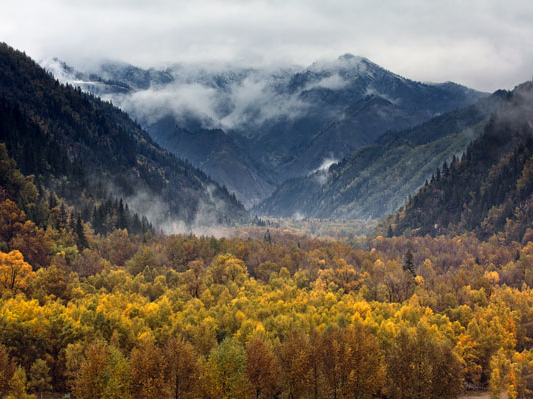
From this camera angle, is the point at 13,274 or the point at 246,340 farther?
the point at 13,274

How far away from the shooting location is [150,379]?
9188 cm

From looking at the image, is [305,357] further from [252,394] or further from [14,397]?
[14,397]

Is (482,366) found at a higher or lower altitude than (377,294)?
lower

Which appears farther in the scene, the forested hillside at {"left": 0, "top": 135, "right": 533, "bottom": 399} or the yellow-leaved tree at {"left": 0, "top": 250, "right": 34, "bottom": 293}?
the yellow-leaved tree at {"left": 0, "top": 250, "right": 34, "bottom": 293}

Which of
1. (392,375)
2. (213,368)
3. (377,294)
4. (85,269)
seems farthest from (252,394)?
(85,269)

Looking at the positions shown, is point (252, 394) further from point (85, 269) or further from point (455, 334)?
point (85, 269)

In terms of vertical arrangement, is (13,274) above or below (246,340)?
A: above

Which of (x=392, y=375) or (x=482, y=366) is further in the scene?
(x=482, y=366)

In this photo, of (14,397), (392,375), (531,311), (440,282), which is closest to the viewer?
(14,397)

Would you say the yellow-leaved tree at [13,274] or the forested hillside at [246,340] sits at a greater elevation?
the yellow-leaved tree at [13,274]

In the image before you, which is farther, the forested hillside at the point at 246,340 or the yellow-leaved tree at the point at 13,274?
the yellow-leaved tree at the point at 13,274

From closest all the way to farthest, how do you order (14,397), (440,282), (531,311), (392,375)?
(14,397)
(392,375)
(531,311)
(440,282)

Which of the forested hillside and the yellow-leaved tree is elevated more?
the yellow-leaved tree

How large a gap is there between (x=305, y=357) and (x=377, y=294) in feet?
273
